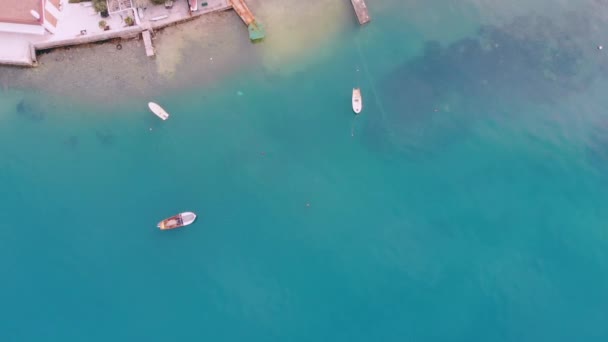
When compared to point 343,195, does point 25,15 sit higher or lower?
higher

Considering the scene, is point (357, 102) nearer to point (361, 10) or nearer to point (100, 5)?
point (361, 10)

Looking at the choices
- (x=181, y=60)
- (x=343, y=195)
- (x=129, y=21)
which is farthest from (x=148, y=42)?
(x=343, y=195)

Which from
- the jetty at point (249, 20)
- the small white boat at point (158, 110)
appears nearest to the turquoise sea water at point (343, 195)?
the small white boat at point (158, 110)

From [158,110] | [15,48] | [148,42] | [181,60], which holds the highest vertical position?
[15,48]

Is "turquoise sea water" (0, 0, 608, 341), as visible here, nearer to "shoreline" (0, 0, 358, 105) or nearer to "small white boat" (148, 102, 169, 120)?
"small white boat" (148, 102, 169, 120)

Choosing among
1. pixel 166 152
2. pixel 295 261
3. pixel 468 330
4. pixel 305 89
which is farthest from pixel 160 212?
pixel 468 330

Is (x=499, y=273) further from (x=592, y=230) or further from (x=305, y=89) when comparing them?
(x=305, y=89)
